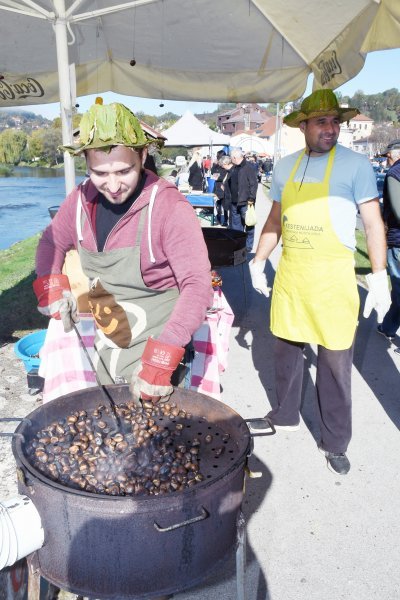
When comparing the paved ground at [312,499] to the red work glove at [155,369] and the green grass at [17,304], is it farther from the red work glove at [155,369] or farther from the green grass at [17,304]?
the red work glove at [155,369]

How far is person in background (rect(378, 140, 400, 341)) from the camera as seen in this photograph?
13.9 feet

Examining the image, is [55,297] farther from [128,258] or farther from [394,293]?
[394,293]

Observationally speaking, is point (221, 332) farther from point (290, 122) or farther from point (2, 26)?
point (2, 26)

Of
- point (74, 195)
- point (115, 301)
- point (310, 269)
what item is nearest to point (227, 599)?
point (115, 301)

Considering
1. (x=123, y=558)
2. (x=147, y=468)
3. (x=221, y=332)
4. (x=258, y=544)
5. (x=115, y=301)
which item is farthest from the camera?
(x=221, y=332)

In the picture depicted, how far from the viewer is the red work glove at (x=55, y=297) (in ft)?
7.05

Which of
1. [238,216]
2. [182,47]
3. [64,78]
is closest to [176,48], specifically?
[182,47]

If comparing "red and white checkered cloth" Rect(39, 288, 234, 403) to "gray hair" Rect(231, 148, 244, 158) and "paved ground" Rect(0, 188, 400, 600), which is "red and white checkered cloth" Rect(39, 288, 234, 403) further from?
"gray hair" Rect(231, 148, 244, 158)

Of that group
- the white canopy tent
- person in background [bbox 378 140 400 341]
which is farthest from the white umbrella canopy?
person in background [bbox 378 140 400 341]

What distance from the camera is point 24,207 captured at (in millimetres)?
25438

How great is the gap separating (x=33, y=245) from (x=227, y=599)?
1148 cm

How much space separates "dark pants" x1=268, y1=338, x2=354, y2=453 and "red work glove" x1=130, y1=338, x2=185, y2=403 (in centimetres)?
155

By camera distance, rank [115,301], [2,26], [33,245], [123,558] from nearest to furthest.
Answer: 1. [123,558]
2. [115,301]
3. [2,26]
4. [33,245]

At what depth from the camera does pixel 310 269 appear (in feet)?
9.66
